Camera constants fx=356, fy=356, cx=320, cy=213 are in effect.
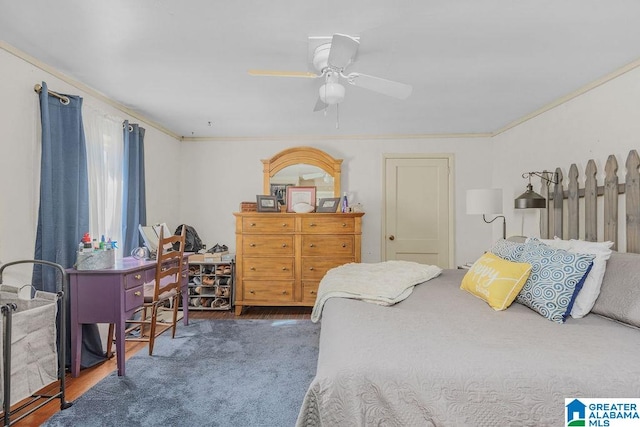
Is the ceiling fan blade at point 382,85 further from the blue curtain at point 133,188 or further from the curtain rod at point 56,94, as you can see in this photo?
the blue curtain at point 133,188

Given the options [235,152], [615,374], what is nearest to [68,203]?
[235,152]

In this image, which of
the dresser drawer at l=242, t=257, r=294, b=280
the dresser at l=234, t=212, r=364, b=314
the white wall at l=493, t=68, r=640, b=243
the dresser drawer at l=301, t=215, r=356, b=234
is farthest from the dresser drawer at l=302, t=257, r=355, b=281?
the white wall at l=493, t=68, r=640, b=243

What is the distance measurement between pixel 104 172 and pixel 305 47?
2.33m

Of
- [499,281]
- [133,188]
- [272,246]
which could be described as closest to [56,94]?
[133,188]

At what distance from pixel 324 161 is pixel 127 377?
3.26 m

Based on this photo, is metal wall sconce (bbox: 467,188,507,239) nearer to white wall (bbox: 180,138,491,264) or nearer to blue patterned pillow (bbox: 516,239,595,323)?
white wall (bbox: 180,138,491,264)

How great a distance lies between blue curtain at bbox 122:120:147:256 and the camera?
3.70 metres

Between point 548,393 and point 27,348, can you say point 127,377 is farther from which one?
point 548,393

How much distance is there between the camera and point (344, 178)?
4.87 metres

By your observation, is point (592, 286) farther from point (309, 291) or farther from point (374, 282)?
point (309, 291)

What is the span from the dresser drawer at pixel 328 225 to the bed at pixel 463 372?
105 inches

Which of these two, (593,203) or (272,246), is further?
(272,246)

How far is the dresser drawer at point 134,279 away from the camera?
272 cm

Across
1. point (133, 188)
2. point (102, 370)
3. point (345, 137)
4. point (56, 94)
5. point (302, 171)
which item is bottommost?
point (102, 370)
